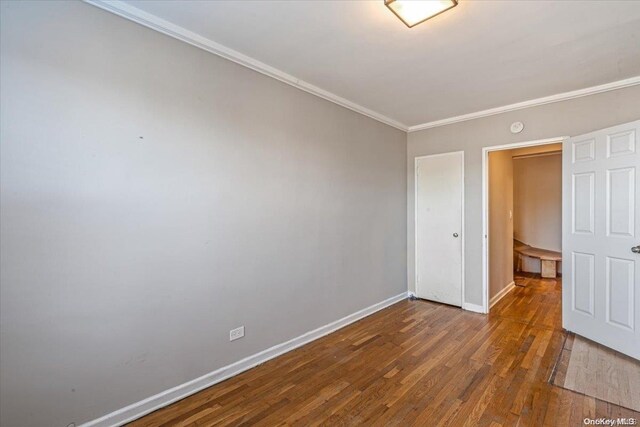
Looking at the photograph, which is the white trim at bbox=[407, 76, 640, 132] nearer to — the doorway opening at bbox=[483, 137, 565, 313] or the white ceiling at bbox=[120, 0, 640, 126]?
the white ceiling at bbox=[120, 0, 640, 126]

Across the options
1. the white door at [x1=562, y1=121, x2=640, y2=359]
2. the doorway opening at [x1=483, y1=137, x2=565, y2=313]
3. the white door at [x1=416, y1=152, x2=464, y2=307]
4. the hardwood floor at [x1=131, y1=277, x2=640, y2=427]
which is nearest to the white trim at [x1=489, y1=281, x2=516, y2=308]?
the doorway opening at [x1=483, y1=137, x2=565, y2=313]

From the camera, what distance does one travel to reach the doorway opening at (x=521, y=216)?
3963 mm

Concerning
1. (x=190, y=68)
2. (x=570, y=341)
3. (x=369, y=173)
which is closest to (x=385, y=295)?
(x=369, y=173)

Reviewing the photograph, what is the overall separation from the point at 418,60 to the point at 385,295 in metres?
2.88

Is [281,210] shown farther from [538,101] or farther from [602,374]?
[538,101]

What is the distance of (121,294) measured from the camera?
1.85 metres

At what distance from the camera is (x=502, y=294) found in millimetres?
4434

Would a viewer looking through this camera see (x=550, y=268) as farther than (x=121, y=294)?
Yes

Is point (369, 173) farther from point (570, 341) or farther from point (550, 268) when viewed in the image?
point (550, 268)

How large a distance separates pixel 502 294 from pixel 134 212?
4.83 metres

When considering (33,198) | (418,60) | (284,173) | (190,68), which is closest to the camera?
(33,198)

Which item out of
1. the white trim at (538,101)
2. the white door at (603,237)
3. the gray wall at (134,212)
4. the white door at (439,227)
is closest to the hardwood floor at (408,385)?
the gray wall at (134,212)

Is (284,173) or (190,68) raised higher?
(190,68)

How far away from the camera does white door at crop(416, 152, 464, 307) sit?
13.2 feet
